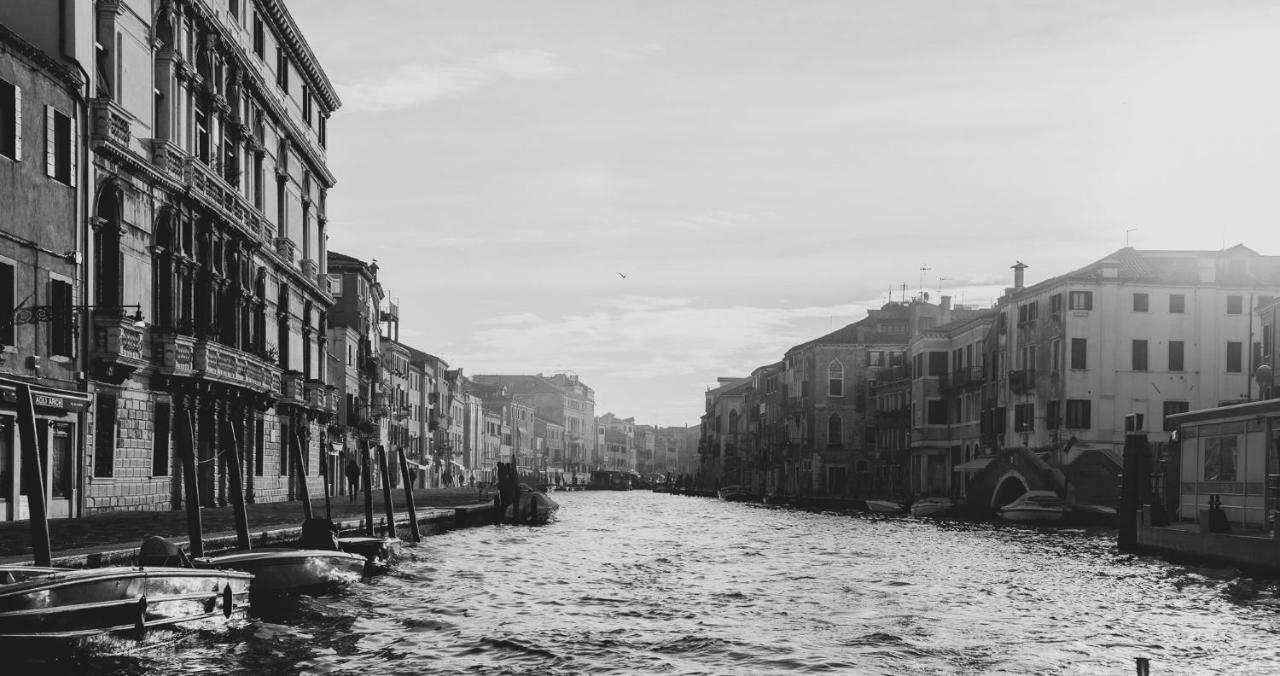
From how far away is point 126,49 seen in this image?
2952cm

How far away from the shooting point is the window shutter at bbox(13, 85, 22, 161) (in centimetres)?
2372

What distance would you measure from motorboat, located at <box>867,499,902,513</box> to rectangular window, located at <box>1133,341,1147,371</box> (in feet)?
37.3

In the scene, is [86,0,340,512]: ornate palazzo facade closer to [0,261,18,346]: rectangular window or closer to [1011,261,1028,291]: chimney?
[0,261,18,346]: rectangular window

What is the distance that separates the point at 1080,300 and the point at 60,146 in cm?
3782

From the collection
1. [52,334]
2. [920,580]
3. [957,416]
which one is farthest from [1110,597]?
[957,416]

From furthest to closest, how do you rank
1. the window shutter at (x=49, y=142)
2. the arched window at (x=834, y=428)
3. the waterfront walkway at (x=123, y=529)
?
1. the arched window at (x=834, y=428)
2. the window shutter at (x=49, y=142)
3. the waterfront walkway at (x=123, y=529)

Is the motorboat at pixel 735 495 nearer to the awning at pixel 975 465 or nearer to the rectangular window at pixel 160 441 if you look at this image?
the awning at pixel 975 465

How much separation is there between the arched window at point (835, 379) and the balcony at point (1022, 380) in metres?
31.1

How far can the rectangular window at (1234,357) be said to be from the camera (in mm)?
51656

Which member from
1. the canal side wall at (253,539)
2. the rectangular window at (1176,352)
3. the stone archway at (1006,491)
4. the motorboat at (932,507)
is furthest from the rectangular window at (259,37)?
the rectangular window at (1176,352)

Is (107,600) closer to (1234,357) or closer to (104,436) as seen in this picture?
(104,436)

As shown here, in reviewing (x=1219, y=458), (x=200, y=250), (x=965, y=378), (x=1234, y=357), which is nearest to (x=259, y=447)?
(x=200, y=250)

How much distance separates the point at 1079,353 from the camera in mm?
51688

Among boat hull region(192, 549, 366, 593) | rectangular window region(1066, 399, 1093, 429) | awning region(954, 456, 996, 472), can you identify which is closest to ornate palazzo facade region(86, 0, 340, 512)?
boat hull region(192, 549, 366, 593)
